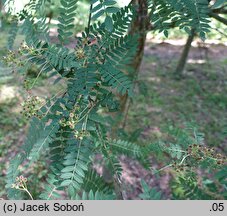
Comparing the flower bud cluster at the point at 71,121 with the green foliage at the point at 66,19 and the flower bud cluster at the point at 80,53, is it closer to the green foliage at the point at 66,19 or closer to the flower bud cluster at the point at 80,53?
the flower bud cluster at the point at 80,53

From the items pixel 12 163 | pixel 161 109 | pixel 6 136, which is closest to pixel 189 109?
pixel 161 109

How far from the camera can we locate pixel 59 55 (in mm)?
1198

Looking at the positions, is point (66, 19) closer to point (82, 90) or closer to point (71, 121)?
point (82, 90)

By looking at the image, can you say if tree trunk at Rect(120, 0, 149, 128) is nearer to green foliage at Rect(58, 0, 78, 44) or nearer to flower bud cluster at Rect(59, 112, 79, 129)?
green foliage at Rect(58, 0, 78, 44)

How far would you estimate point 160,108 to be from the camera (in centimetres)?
520

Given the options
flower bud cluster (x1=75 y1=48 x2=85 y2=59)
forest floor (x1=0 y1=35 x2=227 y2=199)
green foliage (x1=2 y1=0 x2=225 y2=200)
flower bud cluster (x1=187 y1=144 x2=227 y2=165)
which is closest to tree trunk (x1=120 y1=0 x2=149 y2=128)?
green foliage (x1=2 y1=0 x2=225 y2=200)

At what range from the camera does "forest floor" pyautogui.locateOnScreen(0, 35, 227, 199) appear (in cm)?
400

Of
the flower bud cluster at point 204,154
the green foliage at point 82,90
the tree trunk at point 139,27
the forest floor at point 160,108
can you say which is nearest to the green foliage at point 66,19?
the green foliage at point 82,90

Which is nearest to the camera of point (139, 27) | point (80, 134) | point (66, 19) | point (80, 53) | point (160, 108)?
point (80, 134)

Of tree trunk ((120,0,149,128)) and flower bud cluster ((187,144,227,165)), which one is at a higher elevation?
tree trunk ((120,0,149,128))

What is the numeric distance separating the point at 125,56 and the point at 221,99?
4.59 m

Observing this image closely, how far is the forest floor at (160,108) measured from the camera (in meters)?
4.00

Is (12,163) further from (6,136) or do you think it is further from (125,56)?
(6,136)

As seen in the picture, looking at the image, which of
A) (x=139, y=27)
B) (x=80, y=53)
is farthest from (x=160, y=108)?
(x=80, y=53)
